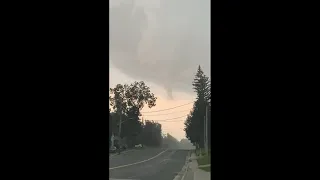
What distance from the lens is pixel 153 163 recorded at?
2928mm

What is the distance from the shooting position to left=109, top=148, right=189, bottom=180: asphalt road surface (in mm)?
2537

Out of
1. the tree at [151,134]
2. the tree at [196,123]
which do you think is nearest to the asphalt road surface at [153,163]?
the tree at [151,134]

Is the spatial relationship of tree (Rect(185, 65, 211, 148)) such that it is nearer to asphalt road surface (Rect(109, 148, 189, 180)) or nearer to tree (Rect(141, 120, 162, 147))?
tree (Rect(141, 120, 162, 147))

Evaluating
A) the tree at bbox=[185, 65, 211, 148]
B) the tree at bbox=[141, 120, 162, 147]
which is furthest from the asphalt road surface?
the tree at bbox=[185, 65, 211, 148]

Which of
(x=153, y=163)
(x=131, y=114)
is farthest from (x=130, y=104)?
(x=153, y=163)

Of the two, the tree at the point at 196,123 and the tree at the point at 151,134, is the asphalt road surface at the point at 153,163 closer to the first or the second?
the tree at the point at 151,134

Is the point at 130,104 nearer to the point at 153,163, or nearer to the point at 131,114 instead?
the point at 131,114

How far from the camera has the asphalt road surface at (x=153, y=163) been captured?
A: 8.32 ft
